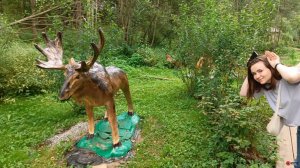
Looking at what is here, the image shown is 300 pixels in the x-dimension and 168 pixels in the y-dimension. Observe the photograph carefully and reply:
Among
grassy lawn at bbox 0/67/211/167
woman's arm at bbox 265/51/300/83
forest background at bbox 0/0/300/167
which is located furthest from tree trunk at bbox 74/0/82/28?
woman's arm at bbox 265/51/300/83

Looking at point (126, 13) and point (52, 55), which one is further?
point (126, 13)

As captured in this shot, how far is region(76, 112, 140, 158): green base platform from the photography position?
483cm

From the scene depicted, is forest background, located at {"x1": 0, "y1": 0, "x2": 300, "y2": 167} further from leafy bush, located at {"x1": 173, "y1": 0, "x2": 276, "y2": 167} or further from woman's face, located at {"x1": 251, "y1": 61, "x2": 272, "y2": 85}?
woman's face, located at {"x1": 251, "y1": 61, "x2": 272, "y2": 85}

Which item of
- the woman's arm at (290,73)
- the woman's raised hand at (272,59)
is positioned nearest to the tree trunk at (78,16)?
the woman's raised hand at (272,59)

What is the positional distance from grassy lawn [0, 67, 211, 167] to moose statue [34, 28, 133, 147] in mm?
631

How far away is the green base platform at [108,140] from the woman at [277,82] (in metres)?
2.55

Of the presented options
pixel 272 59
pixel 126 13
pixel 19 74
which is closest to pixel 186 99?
pixel 19 74

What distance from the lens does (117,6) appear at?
15000 mm

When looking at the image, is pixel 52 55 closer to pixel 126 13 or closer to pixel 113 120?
pixel 113 120

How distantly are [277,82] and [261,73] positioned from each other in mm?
156

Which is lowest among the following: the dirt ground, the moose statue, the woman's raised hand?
the dirt ground

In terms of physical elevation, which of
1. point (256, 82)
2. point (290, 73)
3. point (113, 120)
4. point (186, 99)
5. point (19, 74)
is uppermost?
point (290, 73)

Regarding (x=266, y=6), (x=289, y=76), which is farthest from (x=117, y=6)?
(x=289, y=76)

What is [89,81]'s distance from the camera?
14.3 ft
